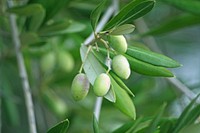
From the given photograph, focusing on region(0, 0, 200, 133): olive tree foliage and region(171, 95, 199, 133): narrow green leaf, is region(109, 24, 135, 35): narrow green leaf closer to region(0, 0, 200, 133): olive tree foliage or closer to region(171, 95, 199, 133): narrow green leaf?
region(0, 0, 200, 133): olive tree foliage

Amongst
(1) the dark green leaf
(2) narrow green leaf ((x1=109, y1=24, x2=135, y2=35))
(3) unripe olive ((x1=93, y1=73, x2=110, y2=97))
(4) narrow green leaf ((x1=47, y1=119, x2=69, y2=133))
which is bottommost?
(1) the dark green leaf

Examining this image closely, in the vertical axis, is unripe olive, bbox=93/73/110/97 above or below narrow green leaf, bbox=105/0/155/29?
below

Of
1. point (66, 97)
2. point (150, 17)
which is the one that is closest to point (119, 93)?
point (66, 97)

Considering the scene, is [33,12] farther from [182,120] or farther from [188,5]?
[182,120]

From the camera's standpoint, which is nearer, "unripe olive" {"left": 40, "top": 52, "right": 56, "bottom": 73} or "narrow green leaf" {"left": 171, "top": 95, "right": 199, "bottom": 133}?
"narrow green leaf" {"left": 171, "top": 95, "right": 199, "bottom": 133}

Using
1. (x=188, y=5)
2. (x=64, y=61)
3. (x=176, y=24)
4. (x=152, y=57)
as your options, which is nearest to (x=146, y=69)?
(x=152, y=57)

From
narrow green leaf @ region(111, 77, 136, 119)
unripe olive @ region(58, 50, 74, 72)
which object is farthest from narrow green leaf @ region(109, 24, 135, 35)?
unripe olive @ region(58, 50, 74, 72)

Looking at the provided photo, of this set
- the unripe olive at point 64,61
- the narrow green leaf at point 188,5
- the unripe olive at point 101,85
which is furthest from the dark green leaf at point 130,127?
the unripe olive at point 64,61
